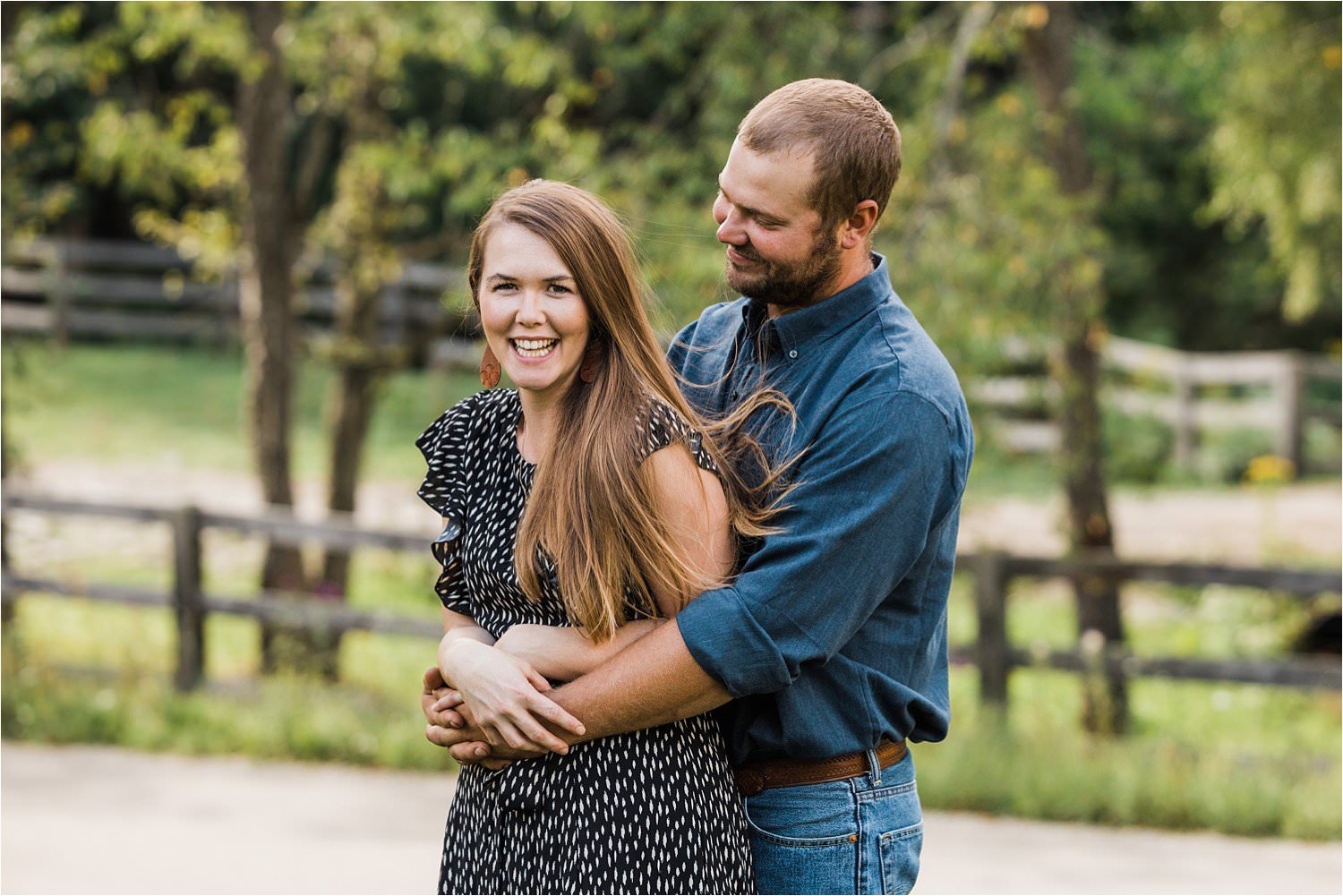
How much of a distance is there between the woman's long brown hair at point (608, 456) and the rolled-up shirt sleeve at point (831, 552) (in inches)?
2.6

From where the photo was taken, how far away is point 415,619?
23.8ft

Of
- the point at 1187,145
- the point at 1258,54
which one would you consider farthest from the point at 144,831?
the point at 1187,145

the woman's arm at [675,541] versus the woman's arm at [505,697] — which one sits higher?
the woman's arm at [675,541]

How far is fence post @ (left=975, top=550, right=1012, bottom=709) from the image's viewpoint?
696 centimetres

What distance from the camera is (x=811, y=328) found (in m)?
2.46

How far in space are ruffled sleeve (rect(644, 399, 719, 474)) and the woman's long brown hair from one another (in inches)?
0.5

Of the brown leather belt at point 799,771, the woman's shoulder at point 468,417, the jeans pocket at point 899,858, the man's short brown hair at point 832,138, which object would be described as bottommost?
the jeans pocket at point 899,858

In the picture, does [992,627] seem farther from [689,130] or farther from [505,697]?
[505,697]

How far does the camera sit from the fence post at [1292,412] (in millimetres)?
15188

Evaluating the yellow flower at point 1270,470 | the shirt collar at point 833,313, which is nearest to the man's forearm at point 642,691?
the shirt collar at point 833,313

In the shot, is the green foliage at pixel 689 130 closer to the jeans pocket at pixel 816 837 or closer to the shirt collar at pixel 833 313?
the shirt collar at pixel 833 313

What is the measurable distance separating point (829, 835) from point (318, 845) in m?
3.42

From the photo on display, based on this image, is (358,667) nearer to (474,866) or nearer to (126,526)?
(126,526)

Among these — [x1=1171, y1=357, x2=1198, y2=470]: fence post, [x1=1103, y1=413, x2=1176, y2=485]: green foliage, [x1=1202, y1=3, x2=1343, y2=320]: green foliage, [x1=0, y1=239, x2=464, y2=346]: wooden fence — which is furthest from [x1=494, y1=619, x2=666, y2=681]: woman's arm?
[x1=0, y1=239, x2=464, y2=346]: wooden fence
